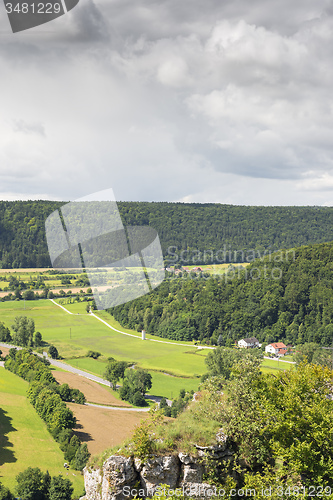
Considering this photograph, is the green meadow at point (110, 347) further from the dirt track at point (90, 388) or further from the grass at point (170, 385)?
the dirt track at point (90, 388)

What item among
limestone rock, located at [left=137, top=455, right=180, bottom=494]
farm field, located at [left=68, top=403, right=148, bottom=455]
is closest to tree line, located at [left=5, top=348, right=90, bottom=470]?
farm field, located at [left=68, top=403, right=148, bottom=455]

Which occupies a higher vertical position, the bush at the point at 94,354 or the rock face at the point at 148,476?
the rock face at the point at 148,476

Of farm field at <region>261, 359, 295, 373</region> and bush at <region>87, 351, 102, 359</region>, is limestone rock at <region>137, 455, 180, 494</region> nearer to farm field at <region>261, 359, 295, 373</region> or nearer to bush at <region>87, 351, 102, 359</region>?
farm field at <region>261, 359, 295, 373</region>

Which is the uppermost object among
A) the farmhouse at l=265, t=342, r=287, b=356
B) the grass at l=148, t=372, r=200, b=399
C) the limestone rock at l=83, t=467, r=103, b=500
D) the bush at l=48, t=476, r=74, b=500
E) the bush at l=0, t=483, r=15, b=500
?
the limestone rock at l=83, t=467, r=103, b=500

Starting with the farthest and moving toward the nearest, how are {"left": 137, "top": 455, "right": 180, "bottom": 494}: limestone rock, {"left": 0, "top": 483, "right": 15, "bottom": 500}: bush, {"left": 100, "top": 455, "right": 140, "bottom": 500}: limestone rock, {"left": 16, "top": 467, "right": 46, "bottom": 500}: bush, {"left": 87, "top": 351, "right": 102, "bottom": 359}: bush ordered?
{"left": 87, "top": 351, "right": 102, "bottom": 359}: bush, {"left": 16, "top": 467, "right": 46, "bottom": 500}: bush, {"left": 0, "top": 483, "right": 15, "bottom": 500}: bush, {"left": 137, "top": 455, "right": 180, "bottom": 494}: limestone rock, {"left": 100, "top": 455, "right": 140, "bottom": 500}: limestone rock

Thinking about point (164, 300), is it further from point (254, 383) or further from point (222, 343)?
point (254, 383)

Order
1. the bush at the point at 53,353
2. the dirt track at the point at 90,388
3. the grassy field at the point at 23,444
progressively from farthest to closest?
the bush at the point at 53,353, the dirt track at the point at 90,388, the grassy field at the point at 23,444

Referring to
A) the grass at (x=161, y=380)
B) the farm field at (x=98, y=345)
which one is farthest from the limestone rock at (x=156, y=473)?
the farm field at (x=98, y=345)
